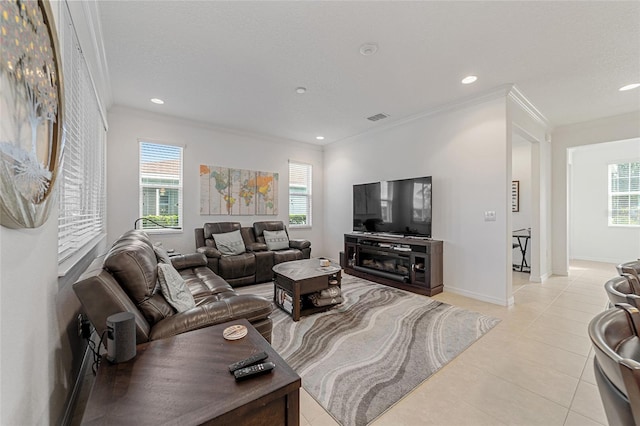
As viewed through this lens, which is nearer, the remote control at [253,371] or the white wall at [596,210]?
the remote control at [253,371]

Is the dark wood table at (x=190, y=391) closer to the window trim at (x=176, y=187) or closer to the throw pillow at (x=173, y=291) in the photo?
the throw pillow at (x=173, y=291)

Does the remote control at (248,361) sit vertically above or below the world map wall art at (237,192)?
below

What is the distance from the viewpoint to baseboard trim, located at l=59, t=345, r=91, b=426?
→ 1.41 metres

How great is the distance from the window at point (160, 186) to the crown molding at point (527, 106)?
521cm

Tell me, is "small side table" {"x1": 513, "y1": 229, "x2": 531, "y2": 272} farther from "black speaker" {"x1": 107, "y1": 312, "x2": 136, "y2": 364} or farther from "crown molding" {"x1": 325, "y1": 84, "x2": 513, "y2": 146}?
"black speaker" {"x1": 107, "y1": 312, "x2": 136, "y2": 364}

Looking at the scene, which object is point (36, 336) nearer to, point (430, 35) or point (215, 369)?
point (215, 369)

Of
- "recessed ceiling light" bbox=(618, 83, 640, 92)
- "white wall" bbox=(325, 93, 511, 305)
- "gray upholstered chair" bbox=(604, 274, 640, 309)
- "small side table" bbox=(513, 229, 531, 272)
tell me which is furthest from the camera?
"small side table" bbox=(513, 229, 531, 272)

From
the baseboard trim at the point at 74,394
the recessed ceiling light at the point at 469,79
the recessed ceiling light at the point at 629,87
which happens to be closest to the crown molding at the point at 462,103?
the recessed ceiling light at the point at 469,79

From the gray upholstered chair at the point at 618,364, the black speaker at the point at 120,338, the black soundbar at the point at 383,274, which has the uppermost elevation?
the gray upholstered chair at the point at 618,364

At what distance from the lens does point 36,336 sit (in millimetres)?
1049

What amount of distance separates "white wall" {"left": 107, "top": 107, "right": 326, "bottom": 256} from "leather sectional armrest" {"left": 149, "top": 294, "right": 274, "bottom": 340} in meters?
3.31

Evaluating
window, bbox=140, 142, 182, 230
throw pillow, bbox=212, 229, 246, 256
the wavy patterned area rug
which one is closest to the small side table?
the wavy patterned area rug

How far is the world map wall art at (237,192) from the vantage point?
4.77 metres

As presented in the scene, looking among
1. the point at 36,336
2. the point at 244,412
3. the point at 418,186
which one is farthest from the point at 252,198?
the point at 244,412
